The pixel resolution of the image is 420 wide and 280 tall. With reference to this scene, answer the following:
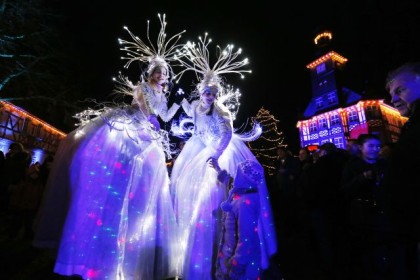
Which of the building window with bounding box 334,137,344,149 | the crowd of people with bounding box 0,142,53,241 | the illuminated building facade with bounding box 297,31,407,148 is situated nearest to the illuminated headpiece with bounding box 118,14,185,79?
the crowd of people with bounding box 0,142,53,241

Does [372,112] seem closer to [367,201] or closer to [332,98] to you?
[332,98]

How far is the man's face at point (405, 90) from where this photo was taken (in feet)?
6.50

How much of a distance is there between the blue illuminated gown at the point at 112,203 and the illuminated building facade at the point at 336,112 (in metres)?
27.7

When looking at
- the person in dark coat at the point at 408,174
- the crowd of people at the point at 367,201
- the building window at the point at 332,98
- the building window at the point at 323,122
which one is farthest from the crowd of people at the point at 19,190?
the building window at the point at 332,98

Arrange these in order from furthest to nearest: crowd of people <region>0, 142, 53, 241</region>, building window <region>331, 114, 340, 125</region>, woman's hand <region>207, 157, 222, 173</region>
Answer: building window <region>331, 114, 340, 125</region>, crowd of people <region>0, 142, 53, 241</region>, woman's hand <region>207, 157, 222, 173</region>

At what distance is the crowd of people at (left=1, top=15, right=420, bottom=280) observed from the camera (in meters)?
2.43

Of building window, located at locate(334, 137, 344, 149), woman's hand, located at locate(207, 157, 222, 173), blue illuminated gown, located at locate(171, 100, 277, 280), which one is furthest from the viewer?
building window, located at locate(334, 137, 344, 149)

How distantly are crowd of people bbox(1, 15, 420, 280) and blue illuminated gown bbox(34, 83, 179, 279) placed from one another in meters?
0.01

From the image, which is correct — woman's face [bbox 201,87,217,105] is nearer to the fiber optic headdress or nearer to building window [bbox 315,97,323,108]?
the fiber optic headdress

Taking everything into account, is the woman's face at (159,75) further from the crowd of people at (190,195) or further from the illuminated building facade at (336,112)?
the illuminated building facade at (336,112)

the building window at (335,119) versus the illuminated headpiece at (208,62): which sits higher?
the building window at (335,119)

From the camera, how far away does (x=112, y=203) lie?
2.71m

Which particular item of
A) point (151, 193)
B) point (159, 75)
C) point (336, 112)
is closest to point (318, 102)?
point (336, 112)

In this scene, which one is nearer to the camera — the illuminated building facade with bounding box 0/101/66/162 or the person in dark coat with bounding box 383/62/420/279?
the person in dark coat with bounding box 383/62/420/279
